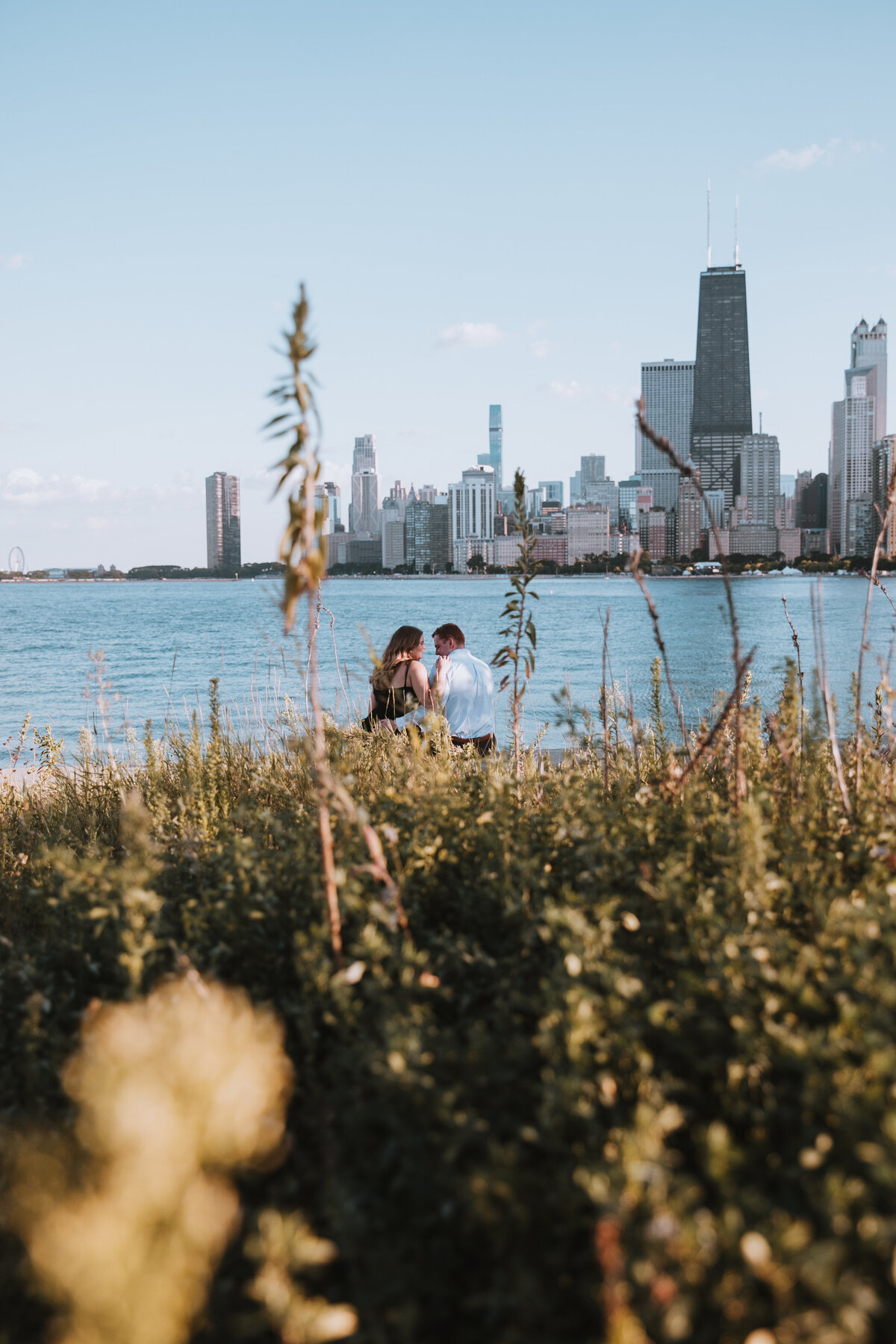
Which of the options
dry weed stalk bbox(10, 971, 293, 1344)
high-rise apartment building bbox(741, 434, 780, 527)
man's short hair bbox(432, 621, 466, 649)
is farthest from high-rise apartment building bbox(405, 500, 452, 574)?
dry weed stalk bbox(10, 971, 293, 1344)

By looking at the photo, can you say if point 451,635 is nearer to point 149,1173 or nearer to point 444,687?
point 444,687

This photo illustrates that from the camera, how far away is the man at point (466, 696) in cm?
817

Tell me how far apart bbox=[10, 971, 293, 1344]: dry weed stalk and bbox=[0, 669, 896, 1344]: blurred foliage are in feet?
0.17

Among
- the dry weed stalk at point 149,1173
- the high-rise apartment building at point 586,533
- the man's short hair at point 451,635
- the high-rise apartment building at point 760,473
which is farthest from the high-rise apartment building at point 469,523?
the dry weed stalk at point 149,1173

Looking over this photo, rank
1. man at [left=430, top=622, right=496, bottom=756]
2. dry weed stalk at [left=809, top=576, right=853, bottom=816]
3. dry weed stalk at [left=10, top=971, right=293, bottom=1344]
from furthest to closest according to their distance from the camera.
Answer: man at [left=430, top=622, right=496, bottom=756] → dry weed stalk at [left=809, top=576, right=853, bottom=816] → dry weed stalk at [left=10, top=971, right=293, bottom=1344]

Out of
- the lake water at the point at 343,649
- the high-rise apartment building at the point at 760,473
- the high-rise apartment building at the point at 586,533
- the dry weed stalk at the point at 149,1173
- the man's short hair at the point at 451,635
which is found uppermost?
the high-rise apartment building at the point at 760,473

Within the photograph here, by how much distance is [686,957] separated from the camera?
2.65m

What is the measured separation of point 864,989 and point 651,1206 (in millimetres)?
928

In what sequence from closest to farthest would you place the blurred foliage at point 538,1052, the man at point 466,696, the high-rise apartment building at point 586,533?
the blurred foliage at point 538,1052 < the man at point 466,696 < the high-rise apartment building at point 586,533

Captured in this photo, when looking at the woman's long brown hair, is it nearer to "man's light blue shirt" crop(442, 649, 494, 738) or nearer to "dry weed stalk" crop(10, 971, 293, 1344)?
"man's light blue shirt" crop(442, 649, 494, 738)

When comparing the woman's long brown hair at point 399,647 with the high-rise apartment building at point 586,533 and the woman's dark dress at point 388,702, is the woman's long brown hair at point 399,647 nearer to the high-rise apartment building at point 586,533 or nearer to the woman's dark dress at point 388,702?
the woman's dark dress at point 388,702

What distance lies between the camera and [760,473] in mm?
144000

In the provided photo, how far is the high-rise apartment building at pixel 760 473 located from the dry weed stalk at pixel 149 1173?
5307 inches

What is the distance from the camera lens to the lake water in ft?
47.1
